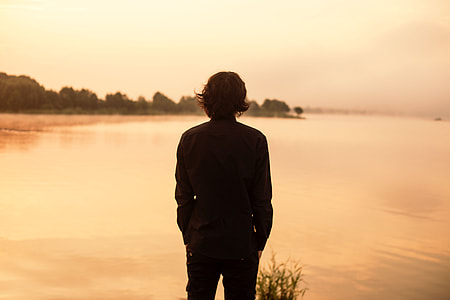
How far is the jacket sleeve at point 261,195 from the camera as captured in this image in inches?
119

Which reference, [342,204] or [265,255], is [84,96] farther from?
[265,255]

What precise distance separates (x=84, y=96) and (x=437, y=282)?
246 feet

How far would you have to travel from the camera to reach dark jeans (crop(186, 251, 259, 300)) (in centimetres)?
313

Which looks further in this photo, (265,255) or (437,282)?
(265,255)

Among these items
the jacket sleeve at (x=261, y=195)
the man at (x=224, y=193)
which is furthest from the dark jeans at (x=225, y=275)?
the jacket sleeve at (x=261, y=195)

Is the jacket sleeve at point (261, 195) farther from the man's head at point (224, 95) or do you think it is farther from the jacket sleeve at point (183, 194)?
the jacket sleeve at point (183, 194)

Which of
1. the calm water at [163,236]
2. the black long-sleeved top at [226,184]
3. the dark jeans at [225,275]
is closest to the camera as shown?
the black long-sleeved top at [226,184]

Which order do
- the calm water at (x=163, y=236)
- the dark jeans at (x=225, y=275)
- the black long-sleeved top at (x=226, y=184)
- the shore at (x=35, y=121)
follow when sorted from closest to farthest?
the black long-sleeved top at (x=226, y=184) → the dark jeans at (x=225, y=275) → the calm water at (x=163, y=236) → the shore at (x=35, y=121)

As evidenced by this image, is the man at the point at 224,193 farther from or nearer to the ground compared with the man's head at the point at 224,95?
nearer to the ground

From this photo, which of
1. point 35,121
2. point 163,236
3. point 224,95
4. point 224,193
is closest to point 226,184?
point 224,193

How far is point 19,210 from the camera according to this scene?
15906 mm

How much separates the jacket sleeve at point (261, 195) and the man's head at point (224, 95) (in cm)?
26

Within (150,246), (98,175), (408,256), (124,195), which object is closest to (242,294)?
(150,246)

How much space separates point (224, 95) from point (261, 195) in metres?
0.61
